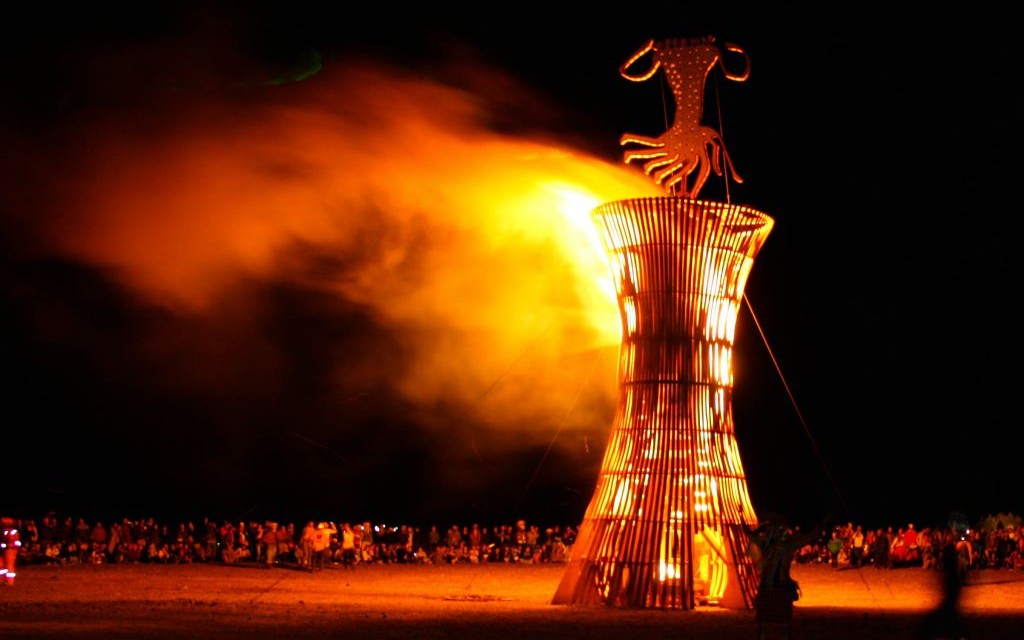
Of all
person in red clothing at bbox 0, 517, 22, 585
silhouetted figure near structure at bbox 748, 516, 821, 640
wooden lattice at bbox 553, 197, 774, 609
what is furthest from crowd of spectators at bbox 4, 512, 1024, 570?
silhouetted figure near structure at bbox 748, 516, 821, 640

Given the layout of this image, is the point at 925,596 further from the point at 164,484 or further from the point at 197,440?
the point at 197,440

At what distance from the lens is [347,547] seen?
3088 centimetres

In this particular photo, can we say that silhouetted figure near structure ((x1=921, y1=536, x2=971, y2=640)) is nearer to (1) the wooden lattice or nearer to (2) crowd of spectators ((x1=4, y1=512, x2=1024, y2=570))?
(1) the wooden lattice

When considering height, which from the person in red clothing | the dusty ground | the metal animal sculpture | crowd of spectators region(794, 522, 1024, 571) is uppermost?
the metal animal sculpture

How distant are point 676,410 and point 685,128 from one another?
4.24m

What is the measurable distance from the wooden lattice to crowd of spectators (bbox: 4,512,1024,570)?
31.7ft

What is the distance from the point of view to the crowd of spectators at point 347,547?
3089 cm

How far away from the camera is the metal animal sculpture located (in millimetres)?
21109

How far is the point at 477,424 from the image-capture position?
55438 mm

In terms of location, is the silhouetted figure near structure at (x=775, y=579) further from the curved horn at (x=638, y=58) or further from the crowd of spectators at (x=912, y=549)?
the crowd of spectators at (x=912, y=549)

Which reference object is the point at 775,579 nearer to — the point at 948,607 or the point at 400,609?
the point at 948,607

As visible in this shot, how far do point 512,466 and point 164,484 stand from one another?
607 inches

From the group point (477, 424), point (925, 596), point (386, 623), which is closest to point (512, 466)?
point (477, 424)

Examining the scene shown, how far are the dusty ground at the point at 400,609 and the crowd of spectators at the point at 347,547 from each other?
233 centimetres
